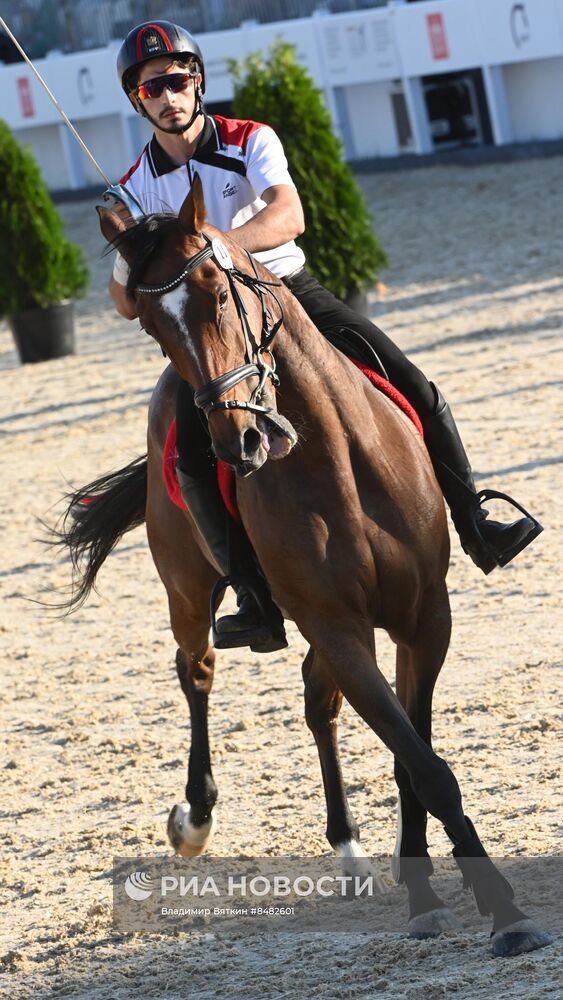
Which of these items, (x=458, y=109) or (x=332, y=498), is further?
(x=458, y=109)

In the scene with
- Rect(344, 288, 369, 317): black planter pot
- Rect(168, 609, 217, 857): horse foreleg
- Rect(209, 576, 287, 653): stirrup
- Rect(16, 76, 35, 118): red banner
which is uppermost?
Rect(16, 76, 35, 118): red banner

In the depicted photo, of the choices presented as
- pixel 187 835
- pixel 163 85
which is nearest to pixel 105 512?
pixel 187 835

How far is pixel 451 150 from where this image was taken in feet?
82.4

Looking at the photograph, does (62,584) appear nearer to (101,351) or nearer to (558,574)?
(558,574)

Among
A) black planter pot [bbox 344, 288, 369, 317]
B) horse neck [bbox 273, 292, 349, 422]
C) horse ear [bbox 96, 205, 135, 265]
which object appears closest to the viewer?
horse ear [bbox 96, 205, 135, 265]

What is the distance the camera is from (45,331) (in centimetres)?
1842

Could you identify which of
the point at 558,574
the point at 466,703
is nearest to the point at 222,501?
the point at 466,703

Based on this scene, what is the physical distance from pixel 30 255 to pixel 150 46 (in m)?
13.5

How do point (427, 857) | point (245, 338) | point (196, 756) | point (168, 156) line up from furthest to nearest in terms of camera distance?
point (196, 756) < point (168, 156) < point (427, 857) < point (245, 338)

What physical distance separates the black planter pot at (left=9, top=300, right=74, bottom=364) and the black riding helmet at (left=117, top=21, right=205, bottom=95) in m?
13.7

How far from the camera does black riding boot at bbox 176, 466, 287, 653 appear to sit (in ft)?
16.1

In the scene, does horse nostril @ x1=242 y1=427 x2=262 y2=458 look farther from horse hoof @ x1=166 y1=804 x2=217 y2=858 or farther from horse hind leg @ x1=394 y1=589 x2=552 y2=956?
horse hoof @ x1=166 y1=804 x2=217 y2=858

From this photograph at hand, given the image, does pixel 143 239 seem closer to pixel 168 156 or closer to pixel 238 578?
pixel 168 156

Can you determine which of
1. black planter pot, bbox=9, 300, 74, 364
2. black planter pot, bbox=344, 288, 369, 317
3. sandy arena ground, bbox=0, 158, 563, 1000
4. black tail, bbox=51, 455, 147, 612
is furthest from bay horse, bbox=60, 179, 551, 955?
black planter pot, bbox=9, 300, 74, 364
